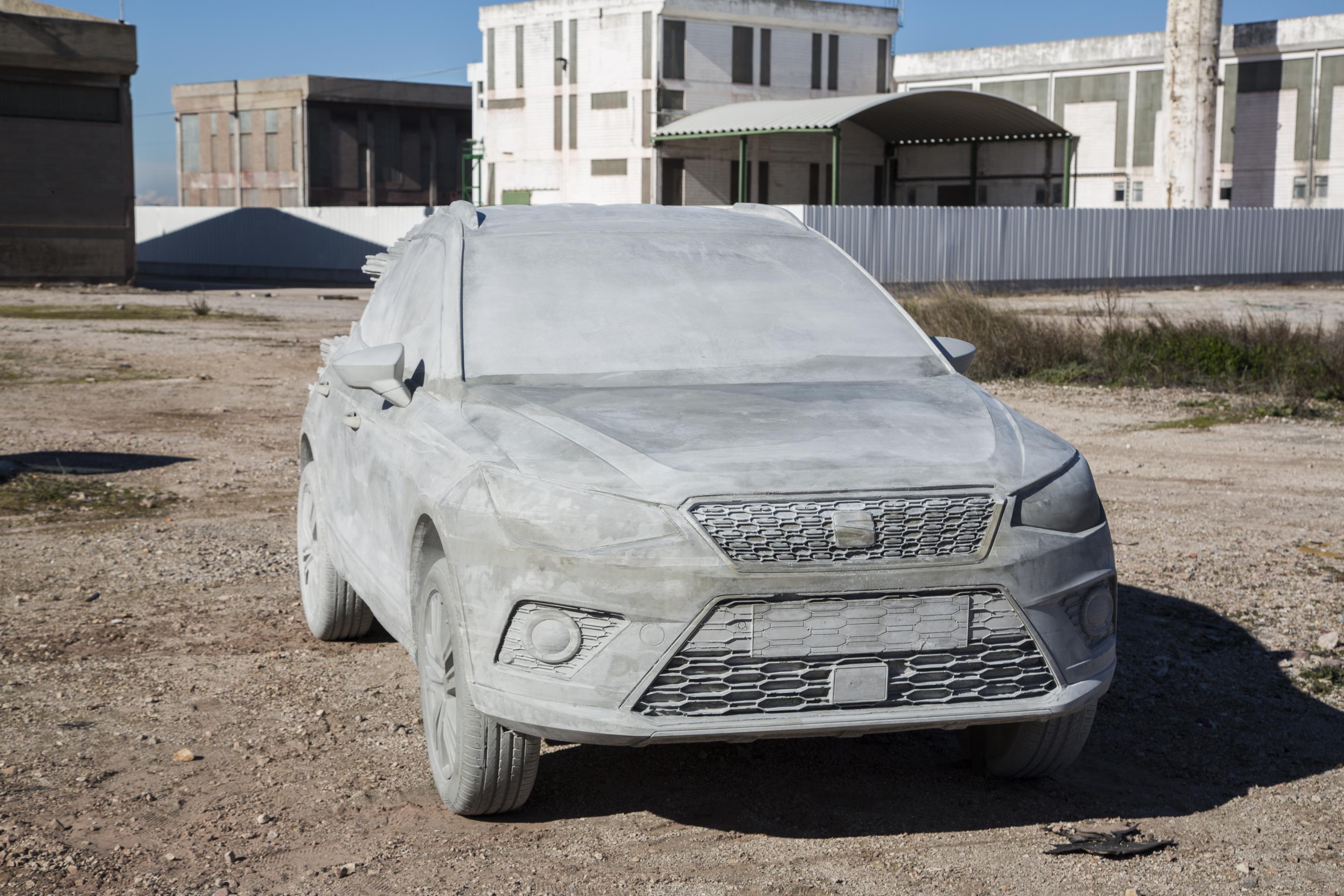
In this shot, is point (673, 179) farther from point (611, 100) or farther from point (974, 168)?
point (974, 168)

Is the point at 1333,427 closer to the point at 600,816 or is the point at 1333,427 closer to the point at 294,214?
the point at 600,816

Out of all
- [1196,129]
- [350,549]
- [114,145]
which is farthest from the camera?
[1196,129]

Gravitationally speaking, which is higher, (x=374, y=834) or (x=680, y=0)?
(x=680, y=0)

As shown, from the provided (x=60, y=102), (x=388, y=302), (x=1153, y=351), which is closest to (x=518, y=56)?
(x=60, y=102)

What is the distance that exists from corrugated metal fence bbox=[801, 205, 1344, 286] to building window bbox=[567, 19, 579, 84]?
22530 mm

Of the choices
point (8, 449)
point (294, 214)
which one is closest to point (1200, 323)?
point (8, 449)

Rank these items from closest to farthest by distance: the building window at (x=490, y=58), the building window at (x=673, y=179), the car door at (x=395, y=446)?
the car door at (x=395, y=446), the building window at (x=673, y=179), the building window at (x=490, y=58)

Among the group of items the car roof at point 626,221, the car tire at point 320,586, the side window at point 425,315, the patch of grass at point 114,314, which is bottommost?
the car tire at point 320,586

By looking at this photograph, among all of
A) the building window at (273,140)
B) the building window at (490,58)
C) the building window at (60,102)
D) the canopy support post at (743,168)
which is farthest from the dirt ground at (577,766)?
the building window at (273,140)

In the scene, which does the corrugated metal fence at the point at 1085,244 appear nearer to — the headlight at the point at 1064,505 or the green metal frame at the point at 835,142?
the green metal frame at the point at 835,142

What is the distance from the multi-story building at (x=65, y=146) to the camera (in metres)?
40.8

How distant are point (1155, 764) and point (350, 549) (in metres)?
2.96

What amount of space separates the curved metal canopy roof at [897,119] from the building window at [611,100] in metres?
3.77

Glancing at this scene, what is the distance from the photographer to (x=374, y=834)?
434 cm
